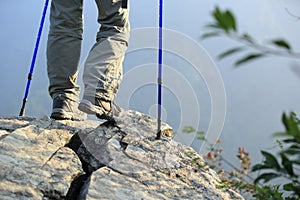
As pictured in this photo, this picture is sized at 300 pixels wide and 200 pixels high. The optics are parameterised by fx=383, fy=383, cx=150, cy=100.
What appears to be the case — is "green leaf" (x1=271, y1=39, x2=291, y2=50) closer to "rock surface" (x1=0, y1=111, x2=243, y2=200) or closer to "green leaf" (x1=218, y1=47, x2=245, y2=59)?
"green leaf" (x1=218, y1=47, x2=245, y2=59)

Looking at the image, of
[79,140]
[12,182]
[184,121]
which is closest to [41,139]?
[79,140]

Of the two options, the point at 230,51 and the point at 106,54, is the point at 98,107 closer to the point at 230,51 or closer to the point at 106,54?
the point at 106,54

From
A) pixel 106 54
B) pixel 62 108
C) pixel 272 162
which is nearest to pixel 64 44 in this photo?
pixel 106 54

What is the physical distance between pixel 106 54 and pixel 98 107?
38 cm

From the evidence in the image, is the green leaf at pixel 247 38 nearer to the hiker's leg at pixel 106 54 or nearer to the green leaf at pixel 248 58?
the green leaf at pixel 248 58

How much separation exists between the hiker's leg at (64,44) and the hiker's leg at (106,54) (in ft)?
0.54

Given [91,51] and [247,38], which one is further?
[91,51]

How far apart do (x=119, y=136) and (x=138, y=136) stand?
0.17 metres

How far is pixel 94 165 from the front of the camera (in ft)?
7.40

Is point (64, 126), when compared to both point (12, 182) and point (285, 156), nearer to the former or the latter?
point (12, 182)

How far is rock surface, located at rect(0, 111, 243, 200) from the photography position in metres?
1.89

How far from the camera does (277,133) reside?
0.44m

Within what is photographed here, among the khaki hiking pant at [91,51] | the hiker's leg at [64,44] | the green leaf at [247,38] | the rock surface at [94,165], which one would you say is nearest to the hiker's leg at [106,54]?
the khaki hiking pant at [91,51]

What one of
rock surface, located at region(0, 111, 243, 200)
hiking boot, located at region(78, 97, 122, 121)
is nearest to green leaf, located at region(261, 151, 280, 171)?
rock surface, located at region(0, 111, 243, 200)
